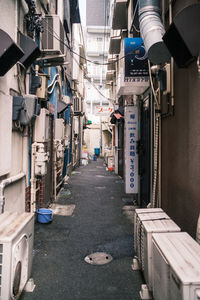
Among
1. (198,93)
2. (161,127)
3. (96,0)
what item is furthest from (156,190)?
(96,0)

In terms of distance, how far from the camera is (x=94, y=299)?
11.1 ft

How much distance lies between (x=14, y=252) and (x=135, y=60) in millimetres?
5504

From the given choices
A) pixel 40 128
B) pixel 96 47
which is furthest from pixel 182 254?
pixel 96 47

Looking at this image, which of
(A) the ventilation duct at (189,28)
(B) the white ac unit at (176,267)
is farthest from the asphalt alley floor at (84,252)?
(A) the ventilation duct at (189,28)

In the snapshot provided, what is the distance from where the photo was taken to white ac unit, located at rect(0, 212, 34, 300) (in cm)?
262

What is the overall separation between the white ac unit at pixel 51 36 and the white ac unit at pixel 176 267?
6.02 m

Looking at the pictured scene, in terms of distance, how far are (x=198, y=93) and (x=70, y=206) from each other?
238 inches

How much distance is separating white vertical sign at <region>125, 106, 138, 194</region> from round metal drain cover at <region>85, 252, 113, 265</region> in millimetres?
3381

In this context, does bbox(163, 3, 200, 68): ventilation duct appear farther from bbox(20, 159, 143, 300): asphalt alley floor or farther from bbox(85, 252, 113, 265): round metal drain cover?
bbox(85, 252, 113, 265): round metal drain cover

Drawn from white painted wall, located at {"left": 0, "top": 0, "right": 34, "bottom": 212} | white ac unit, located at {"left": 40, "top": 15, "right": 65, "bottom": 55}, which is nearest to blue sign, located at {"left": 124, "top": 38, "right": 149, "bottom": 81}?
white ac unit, located at {"left": 40, "top": 15, "right": 65, "bottom": 55}

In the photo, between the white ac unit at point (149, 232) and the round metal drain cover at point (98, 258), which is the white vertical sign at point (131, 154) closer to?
the round metal drain cover at point (98, 258)

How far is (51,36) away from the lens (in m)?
7.01

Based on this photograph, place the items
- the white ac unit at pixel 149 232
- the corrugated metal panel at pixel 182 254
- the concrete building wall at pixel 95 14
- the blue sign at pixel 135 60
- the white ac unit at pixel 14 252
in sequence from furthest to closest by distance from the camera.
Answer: the concrete building wall at pixel 95 14 < the blue sign at pixel 135 60 < the white ac unit at pixel 149 232 < the white ac unit at pixel 14 252 < the corrugated metal panel at pixel 182 254

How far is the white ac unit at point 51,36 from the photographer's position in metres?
6.99
